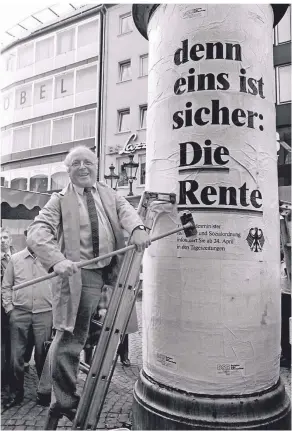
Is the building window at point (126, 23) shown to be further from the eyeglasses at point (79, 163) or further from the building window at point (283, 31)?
the eyeglasses at point (79, 163)

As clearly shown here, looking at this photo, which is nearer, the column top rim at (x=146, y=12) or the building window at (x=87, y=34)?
the column top rim at (x=146, y=12)

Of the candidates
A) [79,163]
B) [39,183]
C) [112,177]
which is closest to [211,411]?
[79,163]

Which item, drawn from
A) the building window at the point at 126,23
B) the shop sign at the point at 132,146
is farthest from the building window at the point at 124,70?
the shop sign at the point at 132,146

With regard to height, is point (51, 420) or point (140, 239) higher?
point (140, 239)

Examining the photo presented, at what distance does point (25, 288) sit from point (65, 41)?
22110 millimetres

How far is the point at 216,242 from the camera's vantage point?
2992 millimetres

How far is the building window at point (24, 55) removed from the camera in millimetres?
24406

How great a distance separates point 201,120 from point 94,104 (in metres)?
19.5

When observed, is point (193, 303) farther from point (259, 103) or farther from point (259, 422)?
point (259, 103)

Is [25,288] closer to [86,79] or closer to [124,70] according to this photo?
[124,70]

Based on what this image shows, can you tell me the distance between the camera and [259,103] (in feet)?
10.5

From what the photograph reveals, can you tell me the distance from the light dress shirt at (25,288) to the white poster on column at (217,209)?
1.59m

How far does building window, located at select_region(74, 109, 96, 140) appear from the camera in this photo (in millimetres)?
21766

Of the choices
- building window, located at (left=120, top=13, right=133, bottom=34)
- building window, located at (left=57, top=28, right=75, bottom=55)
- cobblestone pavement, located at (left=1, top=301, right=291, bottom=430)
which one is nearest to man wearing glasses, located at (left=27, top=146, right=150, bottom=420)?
cobblestone pavement, located at (left=1, top=301, right=291, bottom=430)
